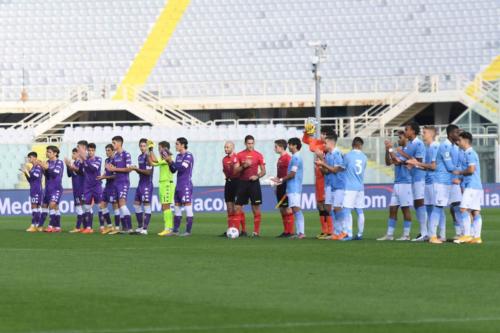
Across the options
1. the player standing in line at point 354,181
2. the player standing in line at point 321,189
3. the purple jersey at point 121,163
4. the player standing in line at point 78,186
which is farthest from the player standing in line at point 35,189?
the player standing in line at point 354,181

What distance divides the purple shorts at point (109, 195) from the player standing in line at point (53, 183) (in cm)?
133

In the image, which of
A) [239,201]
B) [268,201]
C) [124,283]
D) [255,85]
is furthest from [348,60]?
[124,283]

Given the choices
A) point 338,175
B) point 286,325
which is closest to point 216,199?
point 338,175

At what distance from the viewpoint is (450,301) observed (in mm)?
11500

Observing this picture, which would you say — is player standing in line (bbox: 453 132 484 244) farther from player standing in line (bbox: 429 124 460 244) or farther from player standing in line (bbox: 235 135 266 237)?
player standing in line (bbox: 235 135 266 237)

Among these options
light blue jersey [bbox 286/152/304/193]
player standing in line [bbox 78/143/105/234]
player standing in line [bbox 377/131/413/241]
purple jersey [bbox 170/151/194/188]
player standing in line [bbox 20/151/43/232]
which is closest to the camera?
player standing in line [bbox 377/131/413/241]

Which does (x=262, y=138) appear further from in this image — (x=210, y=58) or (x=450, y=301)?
(x=450, y=301)

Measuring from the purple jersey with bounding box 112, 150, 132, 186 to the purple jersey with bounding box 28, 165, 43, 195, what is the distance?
2.30 meters

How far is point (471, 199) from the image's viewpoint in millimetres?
19094

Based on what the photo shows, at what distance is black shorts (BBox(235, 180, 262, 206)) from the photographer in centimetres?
2219

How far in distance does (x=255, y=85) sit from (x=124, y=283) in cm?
3907

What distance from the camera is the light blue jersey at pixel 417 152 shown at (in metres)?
19.8

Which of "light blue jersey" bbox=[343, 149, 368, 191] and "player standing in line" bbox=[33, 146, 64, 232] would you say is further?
"player standing in line" bbox=[33, 146, 64, 232]

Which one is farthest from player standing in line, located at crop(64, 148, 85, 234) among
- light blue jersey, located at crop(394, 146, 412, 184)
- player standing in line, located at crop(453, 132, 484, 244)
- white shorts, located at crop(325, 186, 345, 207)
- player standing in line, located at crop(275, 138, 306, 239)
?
player standing in line, located at crop(453, 132, 484, 244)
